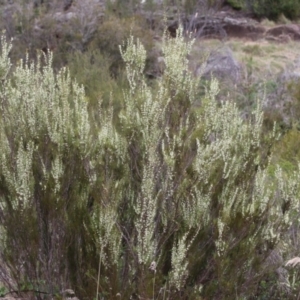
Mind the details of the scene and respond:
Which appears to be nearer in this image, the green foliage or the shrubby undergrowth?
the shrubby undergrowth

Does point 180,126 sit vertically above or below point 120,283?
above

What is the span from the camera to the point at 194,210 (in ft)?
13.4

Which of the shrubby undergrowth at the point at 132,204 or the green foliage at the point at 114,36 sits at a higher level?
the shrubby undergrowth at the point at 132,204

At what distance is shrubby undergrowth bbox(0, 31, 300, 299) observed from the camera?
4004mm

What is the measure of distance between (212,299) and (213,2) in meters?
21.3

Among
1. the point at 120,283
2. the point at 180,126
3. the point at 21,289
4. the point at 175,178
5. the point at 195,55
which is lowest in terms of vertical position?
the point at 195,55

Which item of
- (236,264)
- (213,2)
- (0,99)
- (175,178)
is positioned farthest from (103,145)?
(213,2)

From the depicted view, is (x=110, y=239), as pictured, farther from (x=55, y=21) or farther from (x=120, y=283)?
(x=55, y=21)

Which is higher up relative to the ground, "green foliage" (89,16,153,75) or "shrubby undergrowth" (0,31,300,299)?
"shrubby undergrowth" (0,31,300,299)

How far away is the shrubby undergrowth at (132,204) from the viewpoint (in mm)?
4004

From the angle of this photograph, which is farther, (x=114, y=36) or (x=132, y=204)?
(x=114, y=36)

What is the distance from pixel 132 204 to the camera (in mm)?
4289

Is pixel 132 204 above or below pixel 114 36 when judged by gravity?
above

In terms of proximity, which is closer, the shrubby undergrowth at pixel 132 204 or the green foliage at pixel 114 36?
the shrubby undergrowth at pixel 132 204
